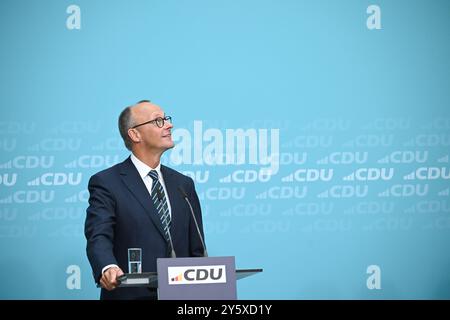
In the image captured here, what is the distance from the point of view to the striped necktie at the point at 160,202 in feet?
11.6

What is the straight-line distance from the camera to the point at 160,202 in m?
3.60

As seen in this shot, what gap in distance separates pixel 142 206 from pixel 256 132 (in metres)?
1.69

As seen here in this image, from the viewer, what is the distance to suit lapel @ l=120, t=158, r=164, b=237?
3531 mm

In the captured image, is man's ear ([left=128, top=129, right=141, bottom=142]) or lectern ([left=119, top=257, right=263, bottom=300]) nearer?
lectern ([left=119, top=257, right=263, bottom=300])

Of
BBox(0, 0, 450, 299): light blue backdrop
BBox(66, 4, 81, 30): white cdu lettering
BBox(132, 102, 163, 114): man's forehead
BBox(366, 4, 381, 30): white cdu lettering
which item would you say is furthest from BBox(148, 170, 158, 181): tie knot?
BBox(366, 4, 381, 30): white cdu lettering

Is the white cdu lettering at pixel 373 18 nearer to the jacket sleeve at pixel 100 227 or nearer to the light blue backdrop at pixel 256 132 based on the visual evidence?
the light blue backdrop at pixel 256 132

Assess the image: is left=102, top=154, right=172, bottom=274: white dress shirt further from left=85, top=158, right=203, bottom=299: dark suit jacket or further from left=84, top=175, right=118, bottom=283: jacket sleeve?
left=84, top=175, right=118, bottom=283: jacket sleeve

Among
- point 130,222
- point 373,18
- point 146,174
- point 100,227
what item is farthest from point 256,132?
point 100,227

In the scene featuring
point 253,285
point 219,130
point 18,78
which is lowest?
point 253,285

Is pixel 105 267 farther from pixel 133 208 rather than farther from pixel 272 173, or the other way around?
pixel 272 173

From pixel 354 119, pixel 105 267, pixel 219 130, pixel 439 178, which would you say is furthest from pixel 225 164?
pixel 105 267

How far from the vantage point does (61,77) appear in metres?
5.04

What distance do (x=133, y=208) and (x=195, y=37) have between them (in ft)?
6.36

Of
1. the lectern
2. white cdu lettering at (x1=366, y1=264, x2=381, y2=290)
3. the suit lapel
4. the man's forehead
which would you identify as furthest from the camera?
white cdu lettering at (x1=366, y1=264, x2=381, y2=290)
